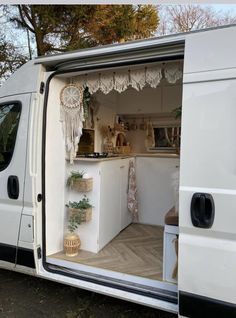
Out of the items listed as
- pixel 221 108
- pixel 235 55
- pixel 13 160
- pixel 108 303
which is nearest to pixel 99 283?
pixel 108 303

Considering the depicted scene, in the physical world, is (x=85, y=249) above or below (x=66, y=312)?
above

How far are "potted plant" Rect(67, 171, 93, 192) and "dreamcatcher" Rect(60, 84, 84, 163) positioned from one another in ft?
0.58

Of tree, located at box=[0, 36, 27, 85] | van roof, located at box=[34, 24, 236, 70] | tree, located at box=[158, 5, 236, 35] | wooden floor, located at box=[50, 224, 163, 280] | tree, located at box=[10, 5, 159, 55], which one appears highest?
tree, located at box=[158, 5, 236, 35]

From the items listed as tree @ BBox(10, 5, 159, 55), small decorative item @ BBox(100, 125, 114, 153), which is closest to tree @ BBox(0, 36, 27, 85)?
tree @ BBox(10, 5, 159, 55)

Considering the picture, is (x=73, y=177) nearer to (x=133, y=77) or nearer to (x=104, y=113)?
(x=133, y=77)

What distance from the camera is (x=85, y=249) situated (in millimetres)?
3326

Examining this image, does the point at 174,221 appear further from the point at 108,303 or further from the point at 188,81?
the point at 188,81

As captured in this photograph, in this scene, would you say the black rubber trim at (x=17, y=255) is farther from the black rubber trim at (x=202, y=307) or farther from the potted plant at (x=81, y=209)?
the black rubber trim at (x=202, y=307)

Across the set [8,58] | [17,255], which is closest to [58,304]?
[17,255]

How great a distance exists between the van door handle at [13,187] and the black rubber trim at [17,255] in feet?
1.56

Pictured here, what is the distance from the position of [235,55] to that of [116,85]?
1.21m

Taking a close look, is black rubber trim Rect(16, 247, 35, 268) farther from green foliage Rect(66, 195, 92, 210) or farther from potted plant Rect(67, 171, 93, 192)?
potted plant Rect(67, 171, 93, 192)

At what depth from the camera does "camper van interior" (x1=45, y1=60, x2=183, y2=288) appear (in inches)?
104

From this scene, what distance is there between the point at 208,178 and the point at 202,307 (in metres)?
0.85
